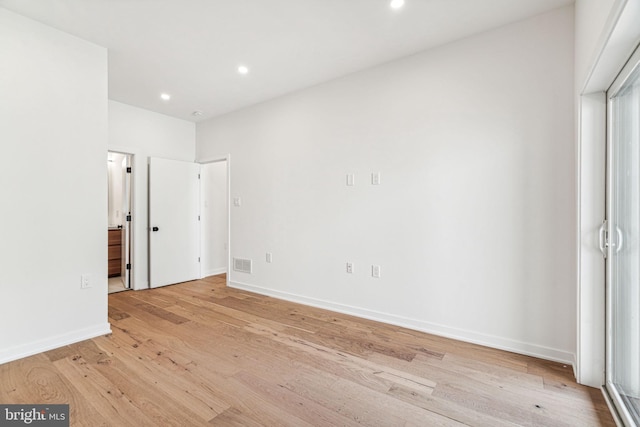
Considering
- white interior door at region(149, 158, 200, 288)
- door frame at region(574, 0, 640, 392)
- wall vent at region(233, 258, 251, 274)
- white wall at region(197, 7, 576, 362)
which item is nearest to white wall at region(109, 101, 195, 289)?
white interior door at region(149, 158, 200, 288)

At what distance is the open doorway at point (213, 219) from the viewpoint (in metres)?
5.23

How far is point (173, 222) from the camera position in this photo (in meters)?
4.74

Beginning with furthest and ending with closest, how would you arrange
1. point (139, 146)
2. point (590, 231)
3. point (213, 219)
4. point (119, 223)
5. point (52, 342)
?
point (119, 223)
point (213, 219)
point (139, 146)
point (52, 342)
point (590, 231)

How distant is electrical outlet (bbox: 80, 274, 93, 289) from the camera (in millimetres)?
2688

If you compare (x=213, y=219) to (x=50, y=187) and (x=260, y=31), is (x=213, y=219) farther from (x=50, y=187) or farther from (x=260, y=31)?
(x=260, y=31)

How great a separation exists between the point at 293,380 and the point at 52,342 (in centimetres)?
214

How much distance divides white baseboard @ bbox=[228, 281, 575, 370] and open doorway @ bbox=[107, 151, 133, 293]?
2605mm

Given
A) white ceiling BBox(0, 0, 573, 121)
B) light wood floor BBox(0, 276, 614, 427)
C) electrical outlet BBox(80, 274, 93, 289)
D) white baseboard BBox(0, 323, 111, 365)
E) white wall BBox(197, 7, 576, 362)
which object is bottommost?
light wood floor BBox(0, 276, 614, 427)

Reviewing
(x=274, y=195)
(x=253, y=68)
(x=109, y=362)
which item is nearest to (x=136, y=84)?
(x=253, y=68)

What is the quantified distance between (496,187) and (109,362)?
3.45 m

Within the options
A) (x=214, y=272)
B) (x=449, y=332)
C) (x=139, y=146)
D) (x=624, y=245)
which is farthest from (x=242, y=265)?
(x=624, y=245)

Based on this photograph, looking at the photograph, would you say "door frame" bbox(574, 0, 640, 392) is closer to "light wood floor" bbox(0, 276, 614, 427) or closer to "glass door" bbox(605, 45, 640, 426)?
"glass door" bbox(605, 45, 640, 426)

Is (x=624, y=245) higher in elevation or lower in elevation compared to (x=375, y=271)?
higher

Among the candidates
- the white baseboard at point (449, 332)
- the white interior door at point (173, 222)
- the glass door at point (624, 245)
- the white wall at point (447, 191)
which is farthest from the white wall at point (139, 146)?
the glass door at point (624, 245)
